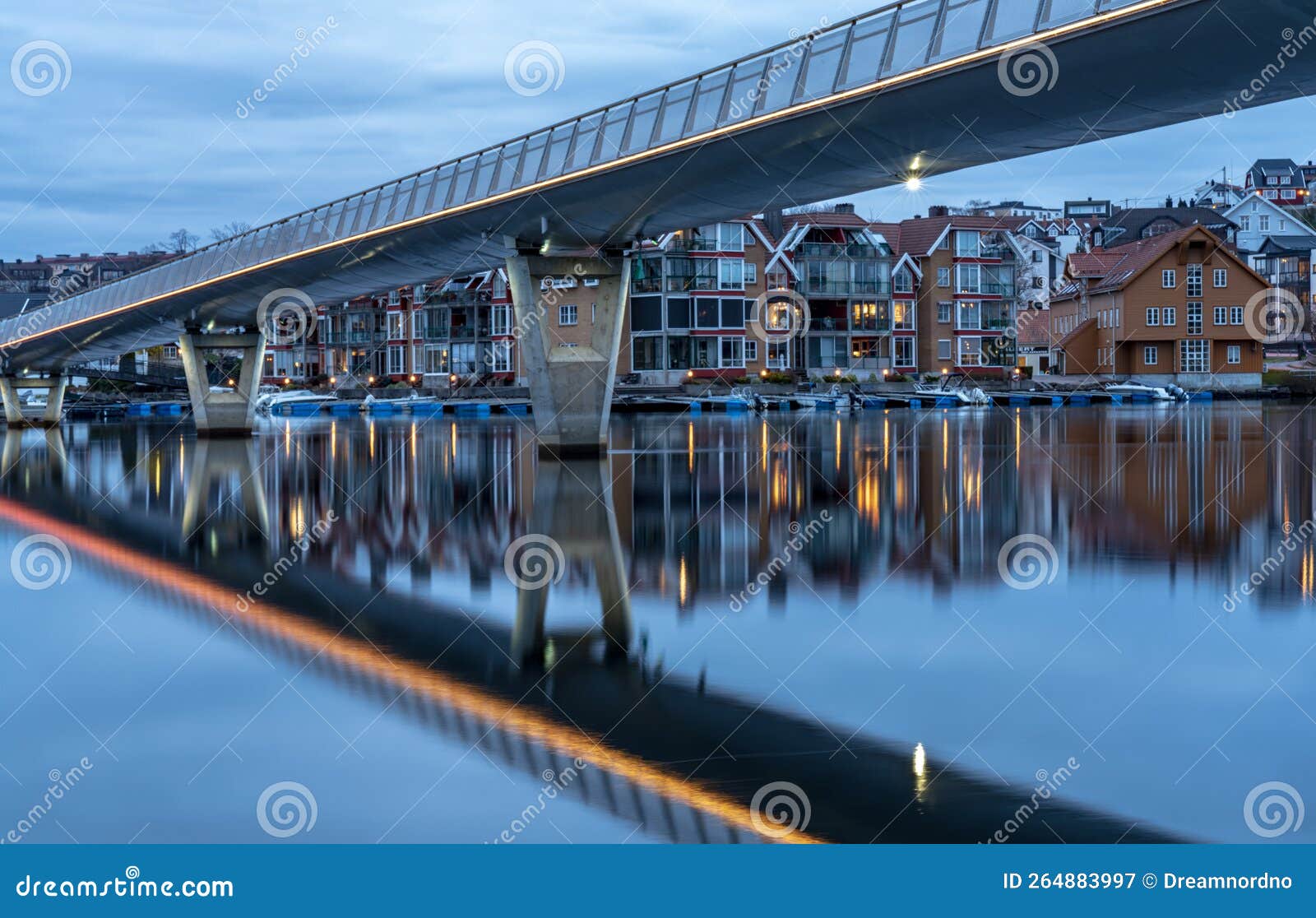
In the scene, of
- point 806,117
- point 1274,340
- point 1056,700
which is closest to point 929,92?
point 806,117

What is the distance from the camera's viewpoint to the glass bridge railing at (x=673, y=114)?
74.9ft

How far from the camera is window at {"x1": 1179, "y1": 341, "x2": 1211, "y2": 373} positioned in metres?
93.8

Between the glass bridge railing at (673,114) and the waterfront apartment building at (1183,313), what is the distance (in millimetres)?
60608

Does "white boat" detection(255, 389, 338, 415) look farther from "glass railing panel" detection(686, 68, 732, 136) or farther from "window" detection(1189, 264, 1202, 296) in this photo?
"glass railing panel" detection(686, 68, 732, 136)

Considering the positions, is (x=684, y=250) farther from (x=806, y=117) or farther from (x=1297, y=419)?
(x=806, y=117)

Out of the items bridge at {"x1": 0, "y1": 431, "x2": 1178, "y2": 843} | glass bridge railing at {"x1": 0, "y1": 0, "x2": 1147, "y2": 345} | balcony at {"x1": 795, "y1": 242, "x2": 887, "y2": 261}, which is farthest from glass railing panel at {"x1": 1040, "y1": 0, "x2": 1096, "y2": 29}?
balcony at {"x1": 795, "y1": 242, "x2": 887, "y2": 261}

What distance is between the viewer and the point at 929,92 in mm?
24094

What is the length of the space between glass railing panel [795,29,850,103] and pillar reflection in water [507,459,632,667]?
815 centimetres

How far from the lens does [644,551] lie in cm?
1867

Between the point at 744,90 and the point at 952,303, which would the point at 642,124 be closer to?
the point at 744,90

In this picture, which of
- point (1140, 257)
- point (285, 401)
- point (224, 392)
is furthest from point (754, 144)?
point (285, 401)

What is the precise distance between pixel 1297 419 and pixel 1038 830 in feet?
190

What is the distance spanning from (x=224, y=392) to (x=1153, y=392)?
175 ft

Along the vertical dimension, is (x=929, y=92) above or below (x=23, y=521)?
above
